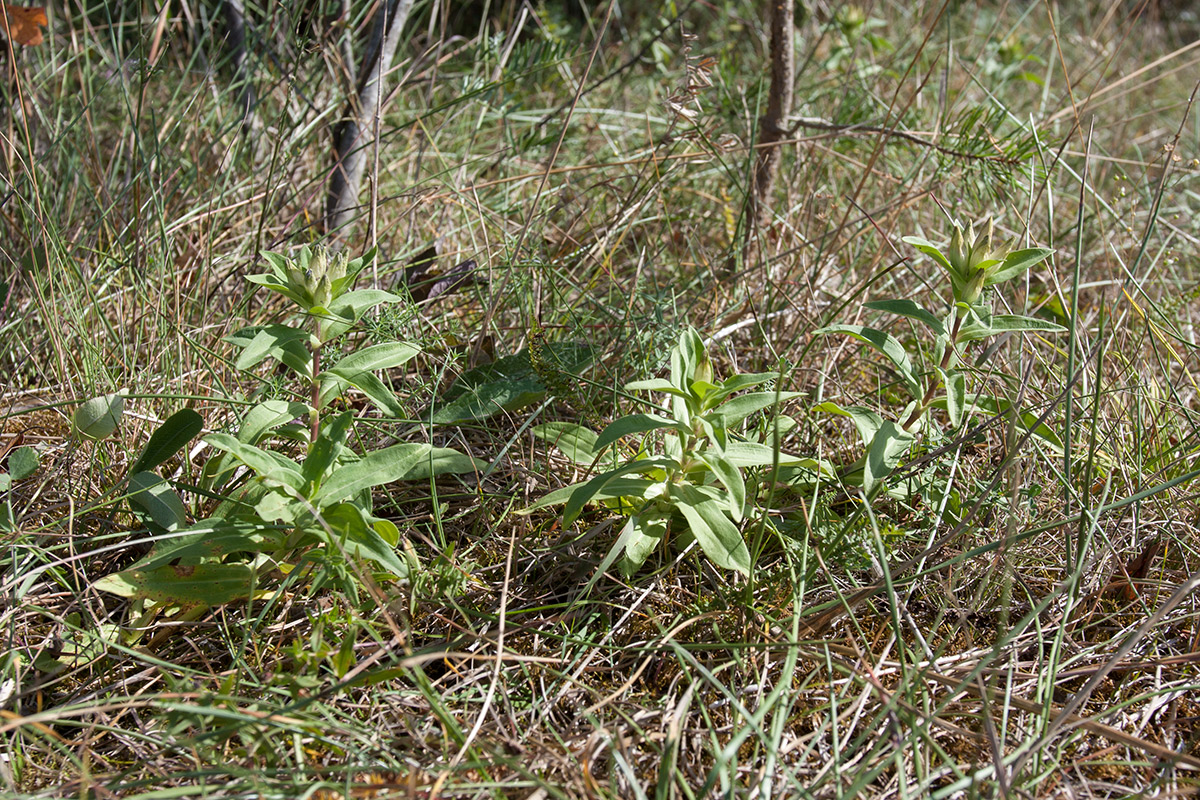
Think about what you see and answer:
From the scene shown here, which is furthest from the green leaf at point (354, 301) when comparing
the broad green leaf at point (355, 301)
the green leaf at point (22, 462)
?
the green leaf at point (22, 462)

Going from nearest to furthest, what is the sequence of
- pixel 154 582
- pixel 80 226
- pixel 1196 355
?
pixel 154 582 < pixel 1196 355 < pixel 80 226

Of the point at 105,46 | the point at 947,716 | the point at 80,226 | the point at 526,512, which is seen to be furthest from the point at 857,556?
the point at 105,46

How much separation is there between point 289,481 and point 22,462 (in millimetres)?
672

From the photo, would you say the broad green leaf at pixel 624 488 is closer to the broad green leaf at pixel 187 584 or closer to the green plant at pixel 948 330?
the green plant at pixel 948 330

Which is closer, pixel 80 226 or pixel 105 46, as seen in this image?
pixel 80 226

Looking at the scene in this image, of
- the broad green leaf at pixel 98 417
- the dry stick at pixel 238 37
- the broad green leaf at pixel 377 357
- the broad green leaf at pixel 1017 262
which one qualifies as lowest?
the broad green leaf at pixel 98 417

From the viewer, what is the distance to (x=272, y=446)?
1917 mm

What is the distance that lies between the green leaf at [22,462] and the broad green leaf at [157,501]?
0.25 meters

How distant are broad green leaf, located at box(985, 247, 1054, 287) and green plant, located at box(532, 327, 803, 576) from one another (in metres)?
0.49

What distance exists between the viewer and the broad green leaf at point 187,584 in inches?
59.9

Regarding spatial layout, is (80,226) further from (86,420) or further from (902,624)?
(902,624)

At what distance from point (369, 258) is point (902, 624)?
1.23 metres

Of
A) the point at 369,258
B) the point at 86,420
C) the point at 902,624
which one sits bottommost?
the point at 902,624

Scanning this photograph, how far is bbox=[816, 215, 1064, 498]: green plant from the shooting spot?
5.30 ft
